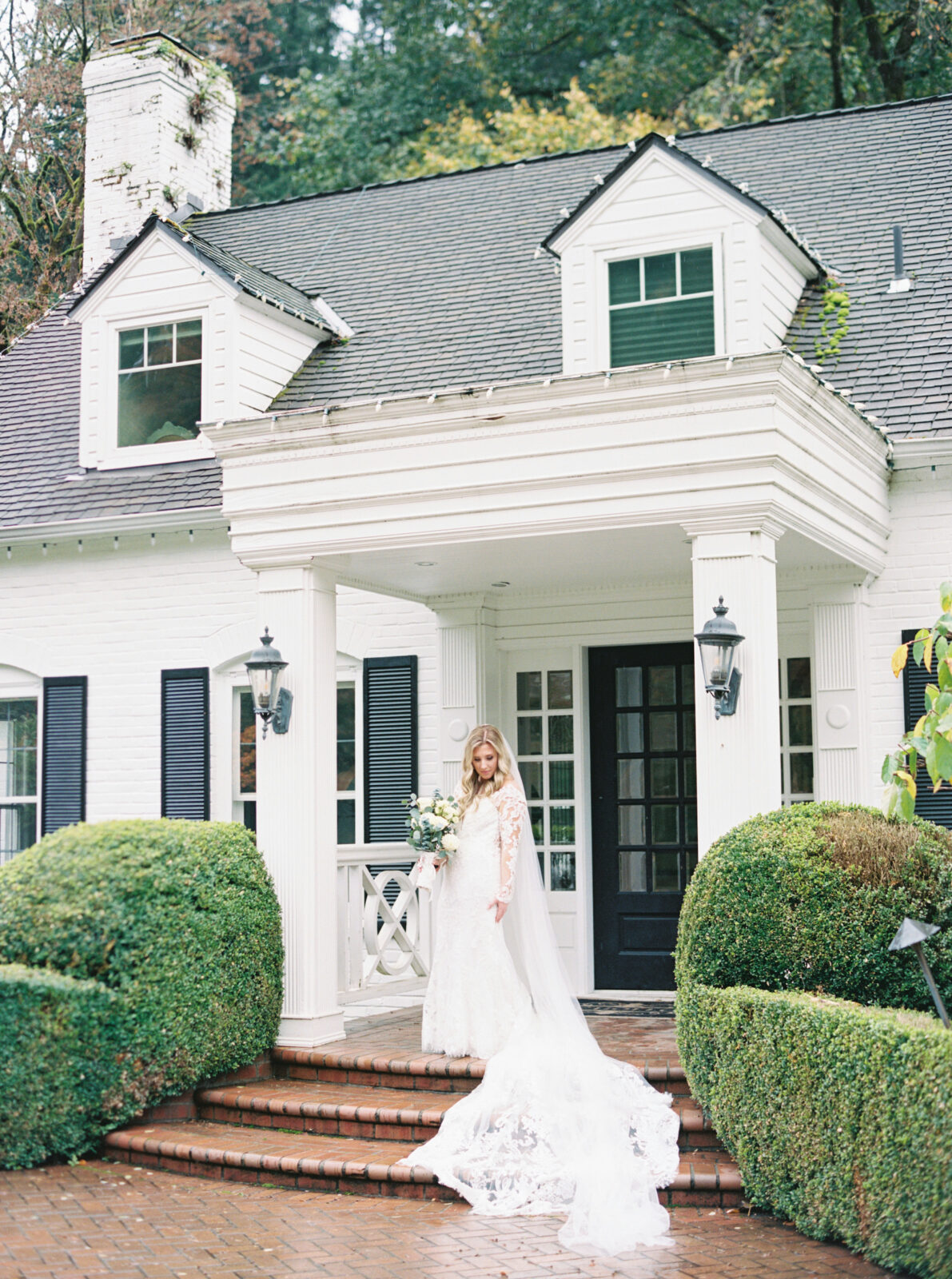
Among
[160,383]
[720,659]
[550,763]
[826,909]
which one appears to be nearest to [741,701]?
[720,659]

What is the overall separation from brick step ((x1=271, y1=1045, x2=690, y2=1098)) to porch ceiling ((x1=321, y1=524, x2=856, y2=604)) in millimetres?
2901

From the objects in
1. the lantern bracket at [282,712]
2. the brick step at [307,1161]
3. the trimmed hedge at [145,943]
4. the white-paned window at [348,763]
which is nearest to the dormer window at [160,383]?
the white-paned window at [348,763]

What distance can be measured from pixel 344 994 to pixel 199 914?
186cm

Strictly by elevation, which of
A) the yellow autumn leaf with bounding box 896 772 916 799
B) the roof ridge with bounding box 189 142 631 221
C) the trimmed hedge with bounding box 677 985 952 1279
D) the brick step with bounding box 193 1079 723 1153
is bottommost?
the brick step with bounding box 193 1079 723 1153

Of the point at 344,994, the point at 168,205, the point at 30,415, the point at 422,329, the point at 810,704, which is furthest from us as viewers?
the point at 168,205

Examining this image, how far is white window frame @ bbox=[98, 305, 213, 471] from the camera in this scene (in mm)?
11969

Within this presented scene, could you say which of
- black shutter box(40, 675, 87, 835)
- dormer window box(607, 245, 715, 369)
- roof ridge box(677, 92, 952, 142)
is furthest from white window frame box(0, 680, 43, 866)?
roof ridge box(677, 92, 952, 142)

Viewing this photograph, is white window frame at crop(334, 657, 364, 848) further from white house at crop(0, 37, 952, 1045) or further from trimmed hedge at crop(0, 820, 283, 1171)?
trimmed hedge at crop(0, 820, 283, 1171)

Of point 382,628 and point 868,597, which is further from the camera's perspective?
point 382,628

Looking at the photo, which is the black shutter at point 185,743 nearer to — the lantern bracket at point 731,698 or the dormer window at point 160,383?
the dormer window at point 160,383

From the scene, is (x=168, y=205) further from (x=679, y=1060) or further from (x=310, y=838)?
(x=679, y=1060)

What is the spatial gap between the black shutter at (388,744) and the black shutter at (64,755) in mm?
2612

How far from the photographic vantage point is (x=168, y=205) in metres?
14.7

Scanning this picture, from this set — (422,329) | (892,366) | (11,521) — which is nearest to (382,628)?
(422,329)
